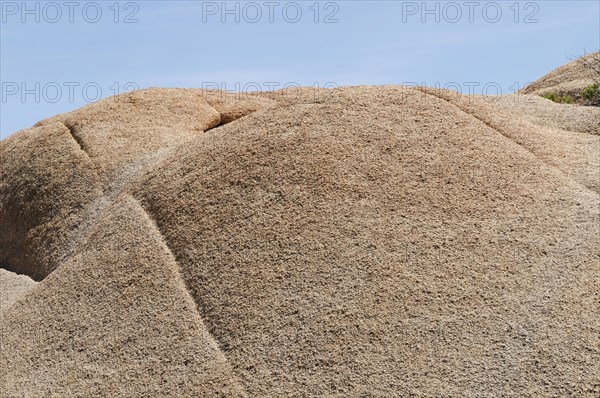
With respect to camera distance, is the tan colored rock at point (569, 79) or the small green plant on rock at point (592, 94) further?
the tan colored rock at point (569, 79)

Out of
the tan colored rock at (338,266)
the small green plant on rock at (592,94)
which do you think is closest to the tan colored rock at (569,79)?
the small green plant on rock at (592,94)

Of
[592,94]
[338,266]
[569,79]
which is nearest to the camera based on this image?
[338,266]

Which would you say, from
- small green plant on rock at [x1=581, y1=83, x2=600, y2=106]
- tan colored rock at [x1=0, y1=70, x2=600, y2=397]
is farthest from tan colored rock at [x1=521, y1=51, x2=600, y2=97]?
tan colored rock at [x1=0, y1=70, x2=600, y2=397]

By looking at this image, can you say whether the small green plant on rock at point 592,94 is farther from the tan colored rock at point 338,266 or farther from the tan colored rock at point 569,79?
the tan colored rock at point 338,266

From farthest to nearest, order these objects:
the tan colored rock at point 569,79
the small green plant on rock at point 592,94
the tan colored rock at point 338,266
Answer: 1. the tan colored rock at point 569,79
2. the small green plant on rock at point 592,94
3. the tan colored rock at point 338,266

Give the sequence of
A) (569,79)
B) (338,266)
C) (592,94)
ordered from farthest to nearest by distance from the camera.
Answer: (569,79) < (592,94) < (338,266)

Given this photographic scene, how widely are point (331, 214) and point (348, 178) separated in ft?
1.96

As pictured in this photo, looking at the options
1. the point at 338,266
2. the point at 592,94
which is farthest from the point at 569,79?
the point at 338,266

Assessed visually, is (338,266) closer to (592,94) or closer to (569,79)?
(592,94)

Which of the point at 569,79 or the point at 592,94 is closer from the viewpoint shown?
the point at 592,94

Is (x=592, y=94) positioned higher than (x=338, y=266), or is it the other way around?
(x=592, y=94)

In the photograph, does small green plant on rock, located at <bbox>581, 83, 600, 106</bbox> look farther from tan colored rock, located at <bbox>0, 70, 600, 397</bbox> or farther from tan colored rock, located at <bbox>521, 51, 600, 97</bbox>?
tan colored rock, located at <bbox>0, 70, 600, 397</bbox>

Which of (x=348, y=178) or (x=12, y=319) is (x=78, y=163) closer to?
(x=12, y=319)

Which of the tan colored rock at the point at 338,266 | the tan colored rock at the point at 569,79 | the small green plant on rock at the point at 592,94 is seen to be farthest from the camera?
the tan colored rock at the point at 569,79
